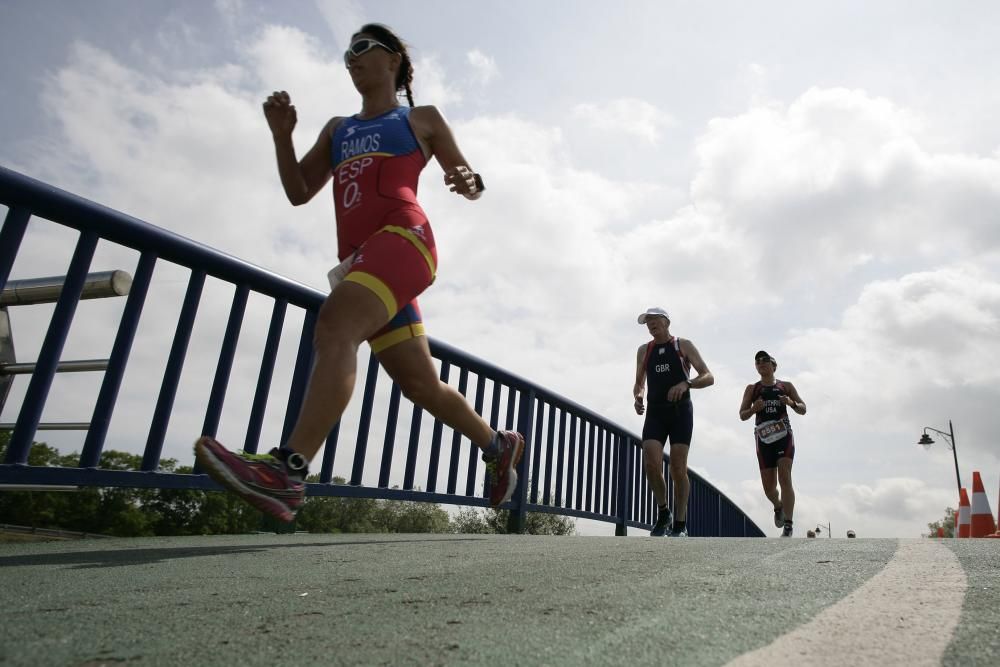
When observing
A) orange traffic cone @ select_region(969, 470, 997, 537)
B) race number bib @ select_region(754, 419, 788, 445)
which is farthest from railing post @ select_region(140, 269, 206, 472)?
orange traffic cone @ select_region(969, 470, 997, 537)

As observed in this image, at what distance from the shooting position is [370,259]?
2420 mm

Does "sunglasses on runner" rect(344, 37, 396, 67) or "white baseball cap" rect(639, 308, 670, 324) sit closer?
"sunglasses on runner" rect(344, 37, 396, 67)

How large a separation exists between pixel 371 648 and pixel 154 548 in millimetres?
2152

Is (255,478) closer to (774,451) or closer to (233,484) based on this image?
(233,484)

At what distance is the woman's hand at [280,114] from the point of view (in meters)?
2.86

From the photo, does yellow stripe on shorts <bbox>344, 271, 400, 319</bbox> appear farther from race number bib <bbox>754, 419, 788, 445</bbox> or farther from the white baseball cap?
race number bib <bbox>754, 419, 788, 445</bbox>

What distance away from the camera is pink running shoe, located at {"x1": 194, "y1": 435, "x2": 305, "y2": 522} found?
6.64 feet

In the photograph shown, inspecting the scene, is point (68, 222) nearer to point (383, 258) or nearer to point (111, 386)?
point (111, 386)

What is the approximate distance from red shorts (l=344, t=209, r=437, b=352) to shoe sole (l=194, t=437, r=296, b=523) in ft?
2.44

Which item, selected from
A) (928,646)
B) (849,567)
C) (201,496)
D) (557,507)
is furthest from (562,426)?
(201,496)

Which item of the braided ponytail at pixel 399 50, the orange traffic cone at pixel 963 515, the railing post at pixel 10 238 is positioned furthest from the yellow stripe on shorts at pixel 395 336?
the orange traffic cone at pixel 963 515

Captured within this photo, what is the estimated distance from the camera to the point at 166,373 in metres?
3.13

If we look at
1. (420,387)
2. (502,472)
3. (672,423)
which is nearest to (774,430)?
(672,423)

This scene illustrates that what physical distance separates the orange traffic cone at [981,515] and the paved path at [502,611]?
→ 8468mm
